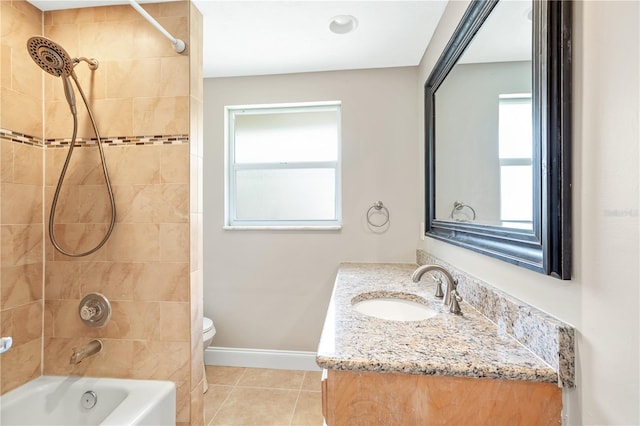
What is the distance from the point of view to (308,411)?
1835 millimetres

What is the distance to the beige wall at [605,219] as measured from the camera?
539 mm

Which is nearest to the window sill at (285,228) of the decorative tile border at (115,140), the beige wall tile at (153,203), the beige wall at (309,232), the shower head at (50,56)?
the beige wall at (309,232)

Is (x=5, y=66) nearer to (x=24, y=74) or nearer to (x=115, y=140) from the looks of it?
(x=24, y=74)

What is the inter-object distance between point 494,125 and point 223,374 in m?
2.45

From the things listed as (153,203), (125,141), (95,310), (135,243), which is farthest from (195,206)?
(95,310)

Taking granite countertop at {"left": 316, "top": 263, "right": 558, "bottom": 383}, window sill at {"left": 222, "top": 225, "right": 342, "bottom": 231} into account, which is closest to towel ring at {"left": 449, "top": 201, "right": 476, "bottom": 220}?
granite countertop at {"left": 316, "top": 263, "right": 558, "bottom": 383}

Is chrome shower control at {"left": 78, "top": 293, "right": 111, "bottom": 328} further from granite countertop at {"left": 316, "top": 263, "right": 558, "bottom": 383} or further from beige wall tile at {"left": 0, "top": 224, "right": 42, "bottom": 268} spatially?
granite countertop at {"left": 316, "top": 263, "right": 558, "bottom": 383}

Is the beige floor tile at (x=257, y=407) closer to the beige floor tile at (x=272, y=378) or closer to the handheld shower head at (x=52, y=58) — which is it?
the beige floor tile at (x=272, y=378)

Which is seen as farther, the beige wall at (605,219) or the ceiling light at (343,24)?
the ceiling light at (343,24)

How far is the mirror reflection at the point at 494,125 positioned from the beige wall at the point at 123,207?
4.34 ft

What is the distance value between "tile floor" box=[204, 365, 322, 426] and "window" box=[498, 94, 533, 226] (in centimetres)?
167

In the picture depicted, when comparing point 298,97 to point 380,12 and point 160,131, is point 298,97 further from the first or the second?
point 160,131

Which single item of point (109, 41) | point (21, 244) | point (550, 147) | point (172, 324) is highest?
point (109, 41)

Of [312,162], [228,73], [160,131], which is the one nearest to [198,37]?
[160,131]
